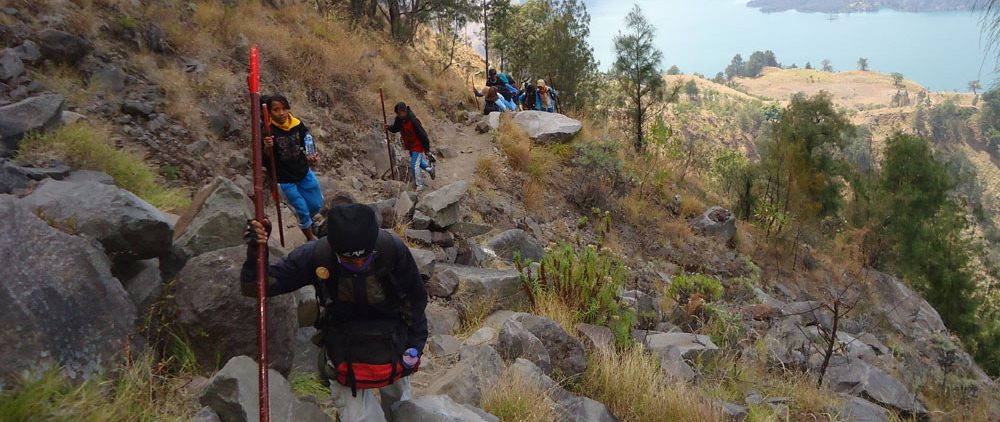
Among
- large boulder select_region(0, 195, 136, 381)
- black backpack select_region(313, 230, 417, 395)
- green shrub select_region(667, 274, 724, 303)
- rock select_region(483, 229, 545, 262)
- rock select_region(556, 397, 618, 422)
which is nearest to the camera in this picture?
large boulder select_region(0, 195, 136, 381)

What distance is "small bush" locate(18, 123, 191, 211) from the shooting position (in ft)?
16.0

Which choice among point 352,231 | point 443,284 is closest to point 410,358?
point 352,231

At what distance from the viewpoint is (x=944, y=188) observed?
24.6 metres

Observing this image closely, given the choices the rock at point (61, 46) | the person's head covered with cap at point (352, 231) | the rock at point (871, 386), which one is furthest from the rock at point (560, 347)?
the rock at point (61, 46)

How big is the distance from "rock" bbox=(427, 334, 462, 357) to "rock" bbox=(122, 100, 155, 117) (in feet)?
17.7

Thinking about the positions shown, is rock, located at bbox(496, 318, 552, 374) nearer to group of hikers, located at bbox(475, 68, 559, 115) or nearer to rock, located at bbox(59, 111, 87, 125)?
rock, located at bbox(59, 111, 87, 125)

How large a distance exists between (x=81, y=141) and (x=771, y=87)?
21061cm

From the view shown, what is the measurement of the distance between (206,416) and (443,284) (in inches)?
127

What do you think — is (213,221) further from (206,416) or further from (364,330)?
(364,330)

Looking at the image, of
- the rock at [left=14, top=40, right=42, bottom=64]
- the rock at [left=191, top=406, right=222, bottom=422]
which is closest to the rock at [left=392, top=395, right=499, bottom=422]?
the rock at [left=191, top=406, right=222, bottom=422]

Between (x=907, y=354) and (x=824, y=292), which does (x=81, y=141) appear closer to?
(x=907, y=354)

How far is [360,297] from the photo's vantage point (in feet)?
9.04

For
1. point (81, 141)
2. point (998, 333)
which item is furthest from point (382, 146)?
point (998, 333)

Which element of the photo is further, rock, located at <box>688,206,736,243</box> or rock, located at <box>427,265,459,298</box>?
rock, located at <box>688,206,736,243</box>
